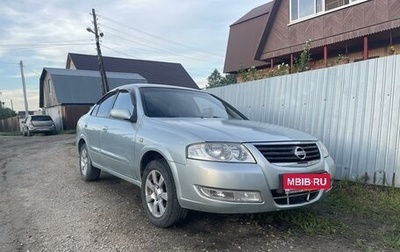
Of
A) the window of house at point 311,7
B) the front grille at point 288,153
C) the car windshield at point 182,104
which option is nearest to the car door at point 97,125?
the car windshield at point 182,104

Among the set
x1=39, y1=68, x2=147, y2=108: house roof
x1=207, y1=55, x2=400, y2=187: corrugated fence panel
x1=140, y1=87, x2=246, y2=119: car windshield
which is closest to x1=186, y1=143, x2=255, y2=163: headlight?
x1=140, y1=87, x2=246, y2=119: car windshield

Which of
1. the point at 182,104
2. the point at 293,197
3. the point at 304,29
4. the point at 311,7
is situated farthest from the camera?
the point at 304,29

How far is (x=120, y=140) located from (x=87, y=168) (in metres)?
1.83

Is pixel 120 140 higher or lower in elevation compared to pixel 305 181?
higher

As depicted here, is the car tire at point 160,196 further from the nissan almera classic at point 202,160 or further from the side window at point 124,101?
the side window at point 124,101

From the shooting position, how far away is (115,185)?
5.63m

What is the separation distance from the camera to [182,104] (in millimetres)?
4562

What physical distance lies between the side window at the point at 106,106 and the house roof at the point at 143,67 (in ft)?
103

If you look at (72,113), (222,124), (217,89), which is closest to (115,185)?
(222,124)

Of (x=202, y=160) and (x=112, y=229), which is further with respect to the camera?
(x=112, y=229)

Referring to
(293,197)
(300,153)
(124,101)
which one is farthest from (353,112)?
(124,101)

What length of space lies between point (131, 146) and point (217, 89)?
441cm

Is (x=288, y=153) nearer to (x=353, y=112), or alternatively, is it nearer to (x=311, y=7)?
(x=353, y=112)

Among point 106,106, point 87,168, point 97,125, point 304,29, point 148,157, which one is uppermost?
point 304,29
